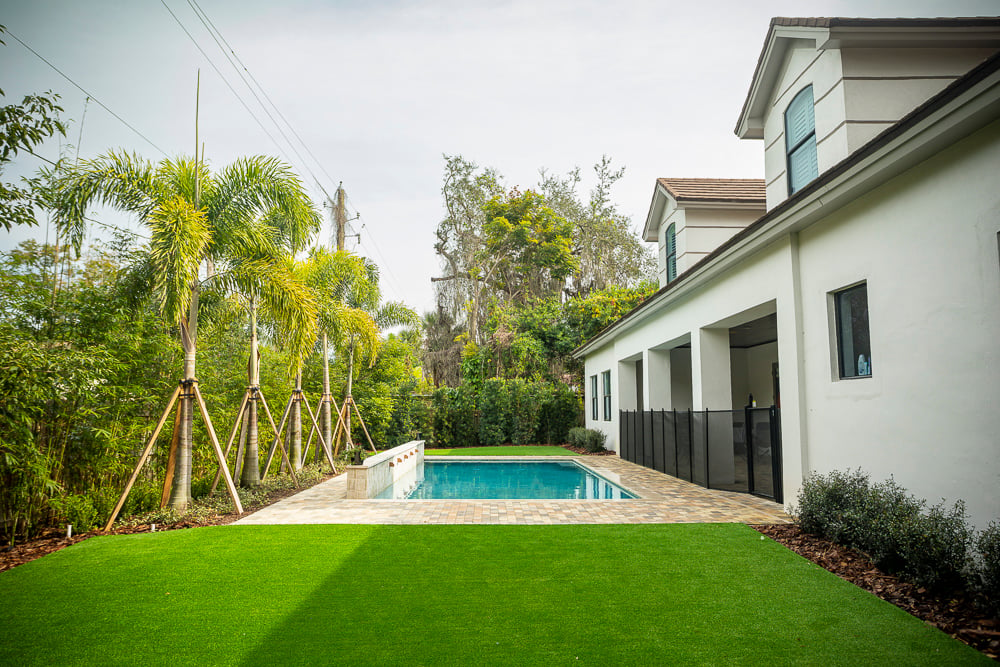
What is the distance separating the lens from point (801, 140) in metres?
8.48

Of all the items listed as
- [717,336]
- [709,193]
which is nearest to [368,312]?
[709,193]

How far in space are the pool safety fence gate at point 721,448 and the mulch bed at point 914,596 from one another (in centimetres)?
260

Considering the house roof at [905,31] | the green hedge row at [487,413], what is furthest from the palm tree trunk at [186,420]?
the green hedge row at [487,413]

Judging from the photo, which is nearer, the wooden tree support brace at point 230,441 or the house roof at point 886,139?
the house roof at point 886,139

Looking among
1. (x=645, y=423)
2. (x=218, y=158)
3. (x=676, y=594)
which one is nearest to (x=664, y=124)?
(x=645, y=423)

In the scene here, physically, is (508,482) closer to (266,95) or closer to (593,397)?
(593,397)

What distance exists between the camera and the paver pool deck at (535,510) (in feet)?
24.8

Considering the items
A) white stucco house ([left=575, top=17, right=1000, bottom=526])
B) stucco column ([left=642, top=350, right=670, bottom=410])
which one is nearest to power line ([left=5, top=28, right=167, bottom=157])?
white stucco house ([left=575, top=17, right=1000, bottom=526])

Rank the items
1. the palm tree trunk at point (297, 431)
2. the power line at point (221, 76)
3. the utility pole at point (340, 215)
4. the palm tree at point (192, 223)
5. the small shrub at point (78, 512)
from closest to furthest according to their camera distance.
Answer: the small shrub at point (78, 512)
the palm tree at point (192, 223)
the power line at point (221, 76)
the palm tree trunk at point (297, 431)
the utility pole at point (340, 215)

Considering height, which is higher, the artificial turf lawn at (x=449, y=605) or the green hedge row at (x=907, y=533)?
the green hedge row at (x=907, y=533)

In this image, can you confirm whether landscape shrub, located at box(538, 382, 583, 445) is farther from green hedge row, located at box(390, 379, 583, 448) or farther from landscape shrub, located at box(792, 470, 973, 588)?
landscape shrub, located at box(792, 470, 973, 588)

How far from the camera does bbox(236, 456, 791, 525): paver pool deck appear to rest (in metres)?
7.55

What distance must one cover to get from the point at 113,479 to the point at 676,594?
289 inches

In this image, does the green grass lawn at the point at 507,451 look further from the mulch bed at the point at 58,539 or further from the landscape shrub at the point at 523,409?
the mulch bed at the point at 58,539
